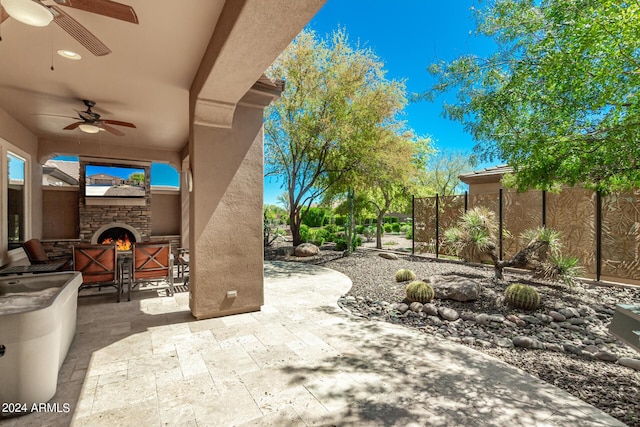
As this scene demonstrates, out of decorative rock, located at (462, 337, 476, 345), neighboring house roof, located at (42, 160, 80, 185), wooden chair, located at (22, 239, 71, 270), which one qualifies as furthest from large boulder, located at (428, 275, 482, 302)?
neighboring house roof, located at (42, 160, 80, 185)

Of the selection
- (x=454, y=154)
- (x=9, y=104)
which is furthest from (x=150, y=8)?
(x=454, y=154)

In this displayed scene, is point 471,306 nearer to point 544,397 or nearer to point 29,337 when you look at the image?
point 544,397

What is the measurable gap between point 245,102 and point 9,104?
4225 millimetres

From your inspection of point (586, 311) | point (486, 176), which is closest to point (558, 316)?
point (586, 311)

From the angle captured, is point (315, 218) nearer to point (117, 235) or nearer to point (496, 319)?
point (117, 235)

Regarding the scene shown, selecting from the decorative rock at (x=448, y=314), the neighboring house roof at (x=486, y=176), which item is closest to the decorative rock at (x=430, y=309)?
the decorative rock at (x=448, y=314)

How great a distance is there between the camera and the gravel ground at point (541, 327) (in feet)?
8.61

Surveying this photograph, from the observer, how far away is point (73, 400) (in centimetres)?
237

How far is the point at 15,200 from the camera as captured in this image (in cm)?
610

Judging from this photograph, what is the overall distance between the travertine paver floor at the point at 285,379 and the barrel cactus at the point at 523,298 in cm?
197

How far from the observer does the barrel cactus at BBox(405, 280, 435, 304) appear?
16.3 feet

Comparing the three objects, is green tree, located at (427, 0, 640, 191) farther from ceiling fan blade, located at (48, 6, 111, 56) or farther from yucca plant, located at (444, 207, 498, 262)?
ceiling fan blade, located at (48, 6, 111, 56)

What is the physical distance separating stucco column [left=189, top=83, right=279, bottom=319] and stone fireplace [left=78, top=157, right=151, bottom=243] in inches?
227

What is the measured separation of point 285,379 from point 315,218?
746 inches
